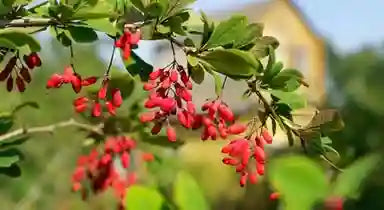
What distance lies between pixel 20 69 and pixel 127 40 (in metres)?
0.23

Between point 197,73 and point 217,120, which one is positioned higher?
point 197,73

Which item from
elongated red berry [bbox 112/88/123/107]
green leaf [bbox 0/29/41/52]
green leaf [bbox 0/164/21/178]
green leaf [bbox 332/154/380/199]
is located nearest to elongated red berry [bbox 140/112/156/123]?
elongated red berry [bbox 112/88/123/107]

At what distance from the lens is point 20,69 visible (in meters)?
1.41

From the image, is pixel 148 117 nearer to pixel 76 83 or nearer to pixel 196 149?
pixel 76 83

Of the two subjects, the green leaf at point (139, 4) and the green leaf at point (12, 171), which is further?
the green leaf at point (12, 171)

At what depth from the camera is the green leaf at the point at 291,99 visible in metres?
1.42

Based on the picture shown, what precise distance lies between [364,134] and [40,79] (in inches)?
171

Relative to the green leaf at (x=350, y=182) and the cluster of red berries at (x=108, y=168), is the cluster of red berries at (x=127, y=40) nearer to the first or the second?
the cluster of red berries at (x=108, y=168)

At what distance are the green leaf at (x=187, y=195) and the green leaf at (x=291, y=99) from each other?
0.45m

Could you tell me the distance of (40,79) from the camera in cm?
1055

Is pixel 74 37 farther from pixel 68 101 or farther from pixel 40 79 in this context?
pixel 68 101

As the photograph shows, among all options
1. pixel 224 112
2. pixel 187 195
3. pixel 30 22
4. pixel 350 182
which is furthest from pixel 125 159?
pixel 30 22

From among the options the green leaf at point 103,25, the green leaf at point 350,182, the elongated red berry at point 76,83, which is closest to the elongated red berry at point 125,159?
the green leaf at point 350,182

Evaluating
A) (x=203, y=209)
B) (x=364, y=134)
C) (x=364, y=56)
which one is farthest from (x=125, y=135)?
(x=364, y=56)
